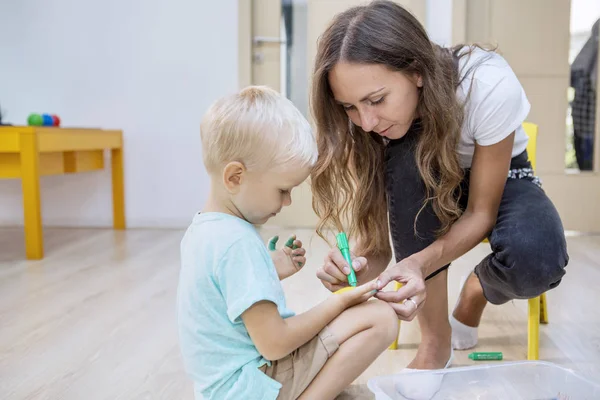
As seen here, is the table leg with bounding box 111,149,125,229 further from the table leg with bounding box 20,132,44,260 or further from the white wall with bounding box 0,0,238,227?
the table leg with bounding box 20,132,44,260

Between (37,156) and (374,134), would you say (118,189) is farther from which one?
(374,134)

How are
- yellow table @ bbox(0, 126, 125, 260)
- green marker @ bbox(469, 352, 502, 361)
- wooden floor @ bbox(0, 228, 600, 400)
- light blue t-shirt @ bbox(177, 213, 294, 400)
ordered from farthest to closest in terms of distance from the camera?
yellow table @ bbox(0, 126, 125, 260) < green marker @ bbox(469, 352, 502, 361) < wooden floor @ bbox(0, 228, 600, 400) < light blue t-shirt @ bbox(177, 213, 294, 400)

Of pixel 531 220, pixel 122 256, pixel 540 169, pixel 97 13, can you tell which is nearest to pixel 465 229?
pixel 531 220

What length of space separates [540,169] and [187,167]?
1760mm

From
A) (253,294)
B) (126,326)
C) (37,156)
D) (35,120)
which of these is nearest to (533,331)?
(253,294)

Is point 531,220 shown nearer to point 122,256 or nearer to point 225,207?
point 225,207

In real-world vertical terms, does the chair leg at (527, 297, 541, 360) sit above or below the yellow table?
below

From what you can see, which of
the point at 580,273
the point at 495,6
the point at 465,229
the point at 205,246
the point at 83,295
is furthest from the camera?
the point at 495,6

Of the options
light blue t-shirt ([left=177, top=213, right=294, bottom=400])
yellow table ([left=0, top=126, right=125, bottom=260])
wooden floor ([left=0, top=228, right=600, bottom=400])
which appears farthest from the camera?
yellow table ([left=0, top=126, right=125, bottom=260])

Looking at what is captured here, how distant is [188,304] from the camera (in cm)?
89

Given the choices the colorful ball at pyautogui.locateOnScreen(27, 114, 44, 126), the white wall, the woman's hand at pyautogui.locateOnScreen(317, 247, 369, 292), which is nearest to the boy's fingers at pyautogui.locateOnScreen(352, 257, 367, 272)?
the woman's hand at pyautogui.locateOnScreen(317, 247, 369, 292)

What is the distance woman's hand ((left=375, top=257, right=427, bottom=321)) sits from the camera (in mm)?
963

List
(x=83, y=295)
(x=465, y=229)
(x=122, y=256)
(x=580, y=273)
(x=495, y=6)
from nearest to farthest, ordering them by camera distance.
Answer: (x=465, y=229)
(x=83, y=295)
(x=580, y=273)
(x=122, y=256)
(x=495, y=6)

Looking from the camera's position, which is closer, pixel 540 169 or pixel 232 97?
pixel 232 97
